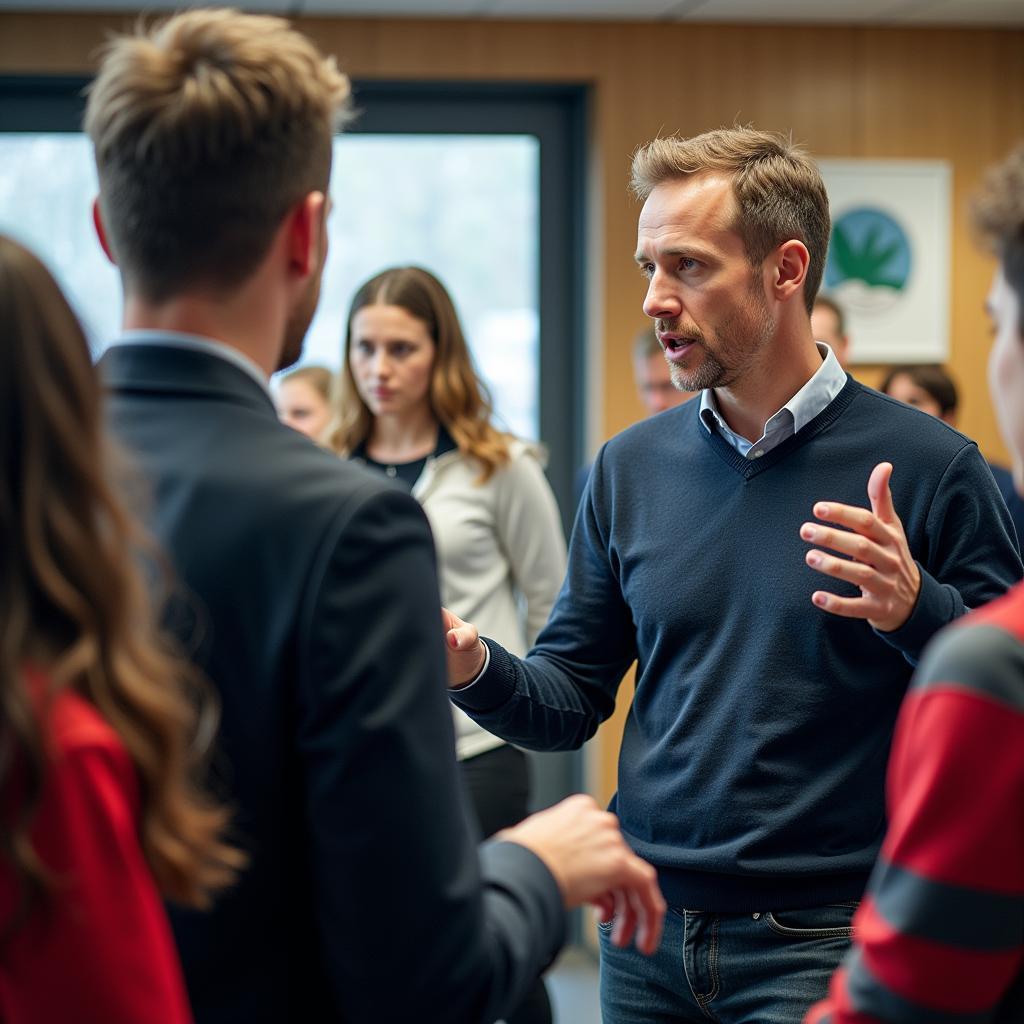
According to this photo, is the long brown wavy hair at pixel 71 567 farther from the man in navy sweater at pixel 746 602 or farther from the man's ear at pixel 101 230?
the man in navy sweater at pixel 746 602

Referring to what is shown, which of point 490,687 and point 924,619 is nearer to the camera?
point 924,619

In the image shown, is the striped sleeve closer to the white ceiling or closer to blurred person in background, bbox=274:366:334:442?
blurred person in background, bbox=274:366:334:442

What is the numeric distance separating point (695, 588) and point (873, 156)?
3083mm

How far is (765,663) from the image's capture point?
5.47 feet

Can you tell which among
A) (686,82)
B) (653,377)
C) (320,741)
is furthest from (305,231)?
(686,82)

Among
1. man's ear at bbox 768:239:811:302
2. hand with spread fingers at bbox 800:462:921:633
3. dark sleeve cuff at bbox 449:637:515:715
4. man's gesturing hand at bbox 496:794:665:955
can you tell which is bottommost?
man's gesturing hand at bbox 496:794:665:955

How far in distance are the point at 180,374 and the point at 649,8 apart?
3417 mm

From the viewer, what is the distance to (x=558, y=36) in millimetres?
4223

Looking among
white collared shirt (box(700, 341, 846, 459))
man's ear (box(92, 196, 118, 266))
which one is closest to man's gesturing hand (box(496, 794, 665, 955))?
man's ear (box(92, 196, 118, 266))

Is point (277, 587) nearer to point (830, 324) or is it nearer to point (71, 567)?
point (71, 567)

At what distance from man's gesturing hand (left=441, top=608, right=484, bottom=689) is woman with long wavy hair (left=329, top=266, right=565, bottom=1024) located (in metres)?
1.11

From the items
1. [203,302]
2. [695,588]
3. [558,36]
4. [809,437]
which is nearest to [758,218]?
[809,437]

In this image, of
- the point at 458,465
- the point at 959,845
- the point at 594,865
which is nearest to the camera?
the point at 959,845

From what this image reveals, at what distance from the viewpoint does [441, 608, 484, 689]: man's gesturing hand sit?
169cm
